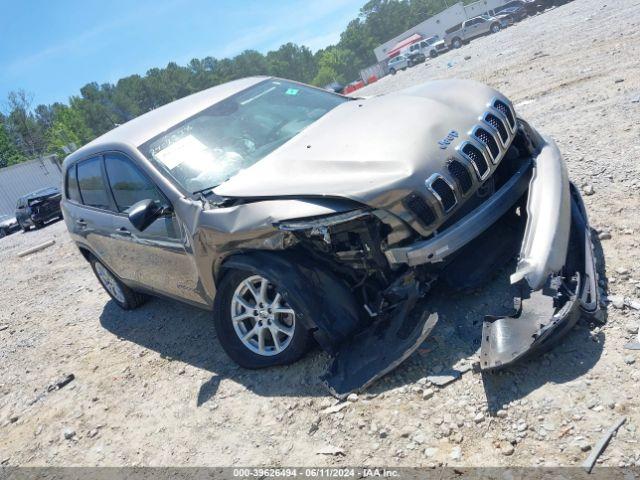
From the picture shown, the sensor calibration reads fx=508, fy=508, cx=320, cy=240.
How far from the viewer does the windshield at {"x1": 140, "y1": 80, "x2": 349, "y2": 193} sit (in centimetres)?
375

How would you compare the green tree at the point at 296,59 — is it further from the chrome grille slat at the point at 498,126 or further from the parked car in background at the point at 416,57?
the chrome grille slat at the point at 498,126

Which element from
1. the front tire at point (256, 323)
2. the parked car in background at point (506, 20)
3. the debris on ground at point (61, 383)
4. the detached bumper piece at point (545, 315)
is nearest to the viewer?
the detached bumper piece at point (545, 315)

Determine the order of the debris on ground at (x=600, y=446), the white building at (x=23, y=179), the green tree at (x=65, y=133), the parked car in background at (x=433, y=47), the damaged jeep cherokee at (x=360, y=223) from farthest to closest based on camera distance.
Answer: the green tree at (x=65, y=133) → the parked car in background at (x=433, y=47) → the white building at (x=23, y=179) → the damaged jeep cherokee at (x=360, y=223) → the debris on ground at (x=600, y=446)

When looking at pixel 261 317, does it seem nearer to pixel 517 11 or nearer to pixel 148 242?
pixel 148 242

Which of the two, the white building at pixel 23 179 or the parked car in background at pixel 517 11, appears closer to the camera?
the parked car in background at pixel 517 11

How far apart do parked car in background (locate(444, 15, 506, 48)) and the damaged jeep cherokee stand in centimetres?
3530

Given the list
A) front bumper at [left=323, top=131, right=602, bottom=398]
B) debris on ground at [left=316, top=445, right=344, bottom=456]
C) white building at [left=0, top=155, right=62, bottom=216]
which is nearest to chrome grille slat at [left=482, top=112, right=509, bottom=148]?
front bumper at [left=323, top=131, right=602, bottom=398]

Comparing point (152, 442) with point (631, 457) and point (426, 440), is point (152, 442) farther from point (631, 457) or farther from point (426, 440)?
point (631, 457)

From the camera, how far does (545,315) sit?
2.70m

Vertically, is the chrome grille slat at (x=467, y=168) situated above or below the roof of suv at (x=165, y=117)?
below

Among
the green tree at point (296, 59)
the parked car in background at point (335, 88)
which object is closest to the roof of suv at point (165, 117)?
the parked car in background at point (335, 88)

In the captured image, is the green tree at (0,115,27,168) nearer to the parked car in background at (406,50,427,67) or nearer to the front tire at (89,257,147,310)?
the parked car in background at (406,50,427,67)

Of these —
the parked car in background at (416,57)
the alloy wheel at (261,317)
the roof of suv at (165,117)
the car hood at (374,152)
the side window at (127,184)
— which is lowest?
the alloy wheel at (261,317)

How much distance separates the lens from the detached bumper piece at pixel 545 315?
253cm
